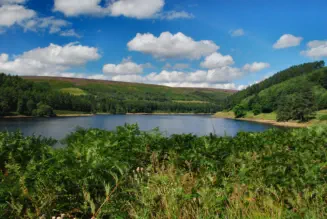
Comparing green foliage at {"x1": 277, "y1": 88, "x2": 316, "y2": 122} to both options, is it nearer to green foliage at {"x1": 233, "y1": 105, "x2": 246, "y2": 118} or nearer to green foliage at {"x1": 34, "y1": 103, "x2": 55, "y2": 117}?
green foliage at {"x1": 233, "y1": 105, "x2": 246, "y2": 118}

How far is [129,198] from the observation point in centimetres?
327


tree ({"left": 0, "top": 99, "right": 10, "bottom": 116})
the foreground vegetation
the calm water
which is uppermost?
the foreground vegetation

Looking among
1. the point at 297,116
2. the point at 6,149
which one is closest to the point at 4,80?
the point at 297,116

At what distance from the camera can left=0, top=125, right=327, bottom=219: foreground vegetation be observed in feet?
9.61

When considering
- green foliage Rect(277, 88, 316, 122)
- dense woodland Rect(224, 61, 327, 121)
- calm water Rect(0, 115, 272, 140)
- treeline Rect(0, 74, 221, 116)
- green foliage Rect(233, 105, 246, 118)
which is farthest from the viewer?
green foliage Rect(233, 105, 246, 118)

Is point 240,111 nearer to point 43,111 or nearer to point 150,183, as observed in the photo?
point 43,111

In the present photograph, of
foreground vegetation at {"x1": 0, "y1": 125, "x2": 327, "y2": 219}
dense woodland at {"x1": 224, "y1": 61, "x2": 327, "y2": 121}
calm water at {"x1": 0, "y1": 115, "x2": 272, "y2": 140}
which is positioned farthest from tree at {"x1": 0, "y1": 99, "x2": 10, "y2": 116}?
foreground vegetation at {"x1": 0, "y1": 125, "x2": 327, "y2": 219}

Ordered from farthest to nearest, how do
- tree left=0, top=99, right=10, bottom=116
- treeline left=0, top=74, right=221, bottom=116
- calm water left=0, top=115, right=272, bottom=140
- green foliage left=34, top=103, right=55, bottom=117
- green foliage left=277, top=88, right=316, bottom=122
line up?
1. treeline left=0, top=74, right=221, bottom=116
2. green foliage left=34, top=103, right=55, bottom=117
3. tree left=0, top=99, right=10, bottom=116
4. green foliage left=277, top=88, right=316, bottom=122
5. calm water left=0, top=115, right=272, bottom=140

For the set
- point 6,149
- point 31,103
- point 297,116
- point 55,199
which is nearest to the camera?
point 55,199

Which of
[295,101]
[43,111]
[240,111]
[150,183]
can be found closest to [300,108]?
[295,101]

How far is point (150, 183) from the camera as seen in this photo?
4.14 metres

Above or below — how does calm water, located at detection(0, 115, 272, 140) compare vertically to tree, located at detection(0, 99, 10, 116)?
below

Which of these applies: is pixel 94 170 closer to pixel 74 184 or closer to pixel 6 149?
pixel 74 184

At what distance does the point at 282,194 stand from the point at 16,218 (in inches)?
132
